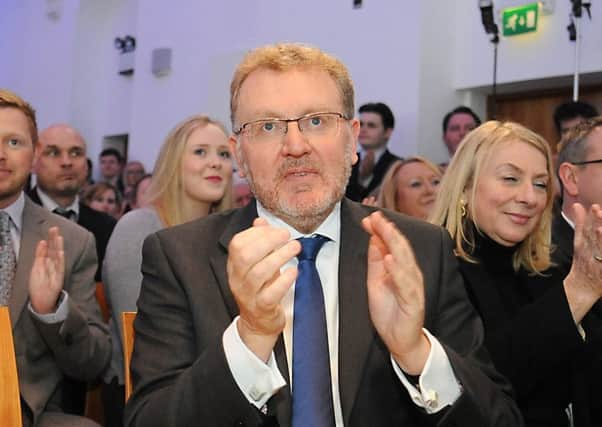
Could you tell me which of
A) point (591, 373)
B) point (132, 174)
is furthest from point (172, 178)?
point (132, 174)

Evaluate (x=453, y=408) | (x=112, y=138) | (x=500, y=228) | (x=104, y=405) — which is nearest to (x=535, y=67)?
(x=500, y=228)

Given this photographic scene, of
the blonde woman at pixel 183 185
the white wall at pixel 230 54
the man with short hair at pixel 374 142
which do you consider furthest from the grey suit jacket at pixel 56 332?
the white wall at pixel 230 54

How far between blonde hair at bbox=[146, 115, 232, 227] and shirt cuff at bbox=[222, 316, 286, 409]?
194cm

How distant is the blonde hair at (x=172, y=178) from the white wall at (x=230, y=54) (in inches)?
132

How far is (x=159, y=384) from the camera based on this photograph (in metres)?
1.67

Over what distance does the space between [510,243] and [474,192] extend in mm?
206

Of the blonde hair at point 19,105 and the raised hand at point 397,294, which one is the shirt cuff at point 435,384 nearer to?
the raised hand at point 397,294

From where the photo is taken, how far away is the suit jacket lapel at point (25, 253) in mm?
2514

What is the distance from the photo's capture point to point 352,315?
1.77 m

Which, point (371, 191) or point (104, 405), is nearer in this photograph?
point (104, 405)

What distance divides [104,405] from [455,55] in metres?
4.88

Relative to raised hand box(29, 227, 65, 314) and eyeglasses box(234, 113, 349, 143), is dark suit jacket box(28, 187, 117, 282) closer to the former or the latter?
raised hand box(29, 227, 65, 314)

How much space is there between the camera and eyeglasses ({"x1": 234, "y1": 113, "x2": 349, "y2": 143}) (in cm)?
182

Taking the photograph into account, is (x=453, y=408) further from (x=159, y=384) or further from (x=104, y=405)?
(x=104, y=405)
